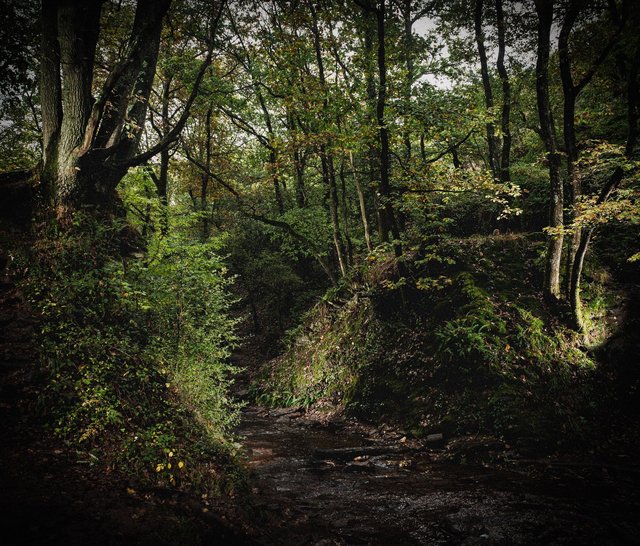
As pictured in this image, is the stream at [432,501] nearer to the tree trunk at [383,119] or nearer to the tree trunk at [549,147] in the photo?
the tree trunk at [549,147]

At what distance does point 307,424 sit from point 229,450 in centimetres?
462

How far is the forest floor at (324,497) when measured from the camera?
3324 mm

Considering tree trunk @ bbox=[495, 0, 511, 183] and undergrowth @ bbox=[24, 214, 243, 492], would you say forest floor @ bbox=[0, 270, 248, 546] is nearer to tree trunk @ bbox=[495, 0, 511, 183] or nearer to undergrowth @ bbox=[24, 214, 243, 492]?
undergrowth @ bbox=[24, 214, 243, 492]

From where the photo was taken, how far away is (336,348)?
459 inches

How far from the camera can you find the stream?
4.45 m

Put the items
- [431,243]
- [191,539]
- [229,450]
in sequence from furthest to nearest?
[431,243] → [229,450] → [191,539]

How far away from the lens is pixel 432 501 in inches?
211

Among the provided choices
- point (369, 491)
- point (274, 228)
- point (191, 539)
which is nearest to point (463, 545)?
point (369, 491)

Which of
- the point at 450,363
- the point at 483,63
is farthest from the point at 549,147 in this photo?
the point at 450,363

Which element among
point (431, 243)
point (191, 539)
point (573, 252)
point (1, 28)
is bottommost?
point (191, 539)

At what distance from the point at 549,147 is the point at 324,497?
31.5ft

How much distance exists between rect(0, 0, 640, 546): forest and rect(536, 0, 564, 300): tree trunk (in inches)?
2.2

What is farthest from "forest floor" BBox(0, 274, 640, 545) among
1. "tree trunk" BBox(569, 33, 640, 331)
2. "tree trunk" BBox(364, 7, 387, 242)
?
"tree trunk" BBox(364, 7, 387, 242)

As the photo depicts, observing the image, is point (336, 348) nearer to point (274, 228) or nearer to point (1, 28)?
point (274, 228)
